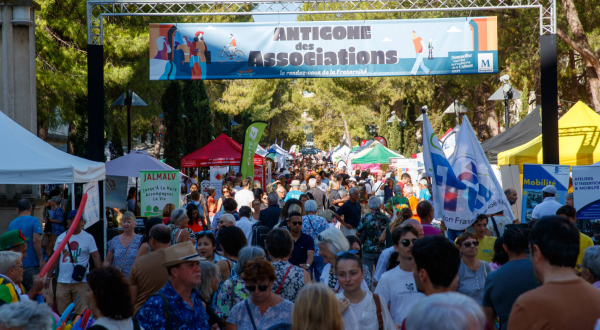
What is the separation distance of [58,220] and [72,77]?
6.37 m

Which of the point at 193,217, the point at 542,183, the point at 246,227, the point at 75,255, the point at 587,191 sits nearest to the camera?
the point at 75,255

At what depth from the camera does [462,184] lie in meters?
7.36

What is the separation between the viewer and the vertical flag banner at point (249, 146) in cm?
1457

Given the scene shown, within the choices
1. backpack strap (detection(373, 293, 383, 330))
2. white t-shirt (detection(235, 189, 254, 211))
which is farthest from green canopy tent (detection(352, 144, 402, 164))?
backpack strap (detection(373, 293, 383, 330))

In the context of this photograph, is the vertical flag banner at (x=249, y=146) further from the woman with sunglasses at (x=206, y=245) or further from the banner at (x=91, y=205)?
the woman with sunglasses at (x=206, y=245)

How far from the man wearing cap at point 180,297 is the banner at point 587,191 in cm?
709

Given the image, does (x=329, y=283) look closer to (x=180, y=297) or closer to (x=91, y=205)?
(x=180, y=297)

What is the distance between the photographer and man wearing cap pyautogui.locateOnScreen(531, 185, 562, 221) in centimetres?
900

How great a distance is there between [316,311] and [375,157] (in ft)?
80.5

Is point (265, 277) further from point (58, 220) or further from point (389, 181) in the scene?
point (389, 181)

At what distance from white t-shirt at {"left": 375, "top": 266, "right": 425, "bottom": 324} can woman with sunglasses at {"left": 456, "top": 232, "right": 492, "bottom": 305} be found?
2.71 feet

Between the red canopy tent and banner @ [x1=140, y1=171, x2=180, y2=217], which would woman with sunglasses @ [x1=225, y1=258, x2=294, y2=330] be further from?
the red canopy tent

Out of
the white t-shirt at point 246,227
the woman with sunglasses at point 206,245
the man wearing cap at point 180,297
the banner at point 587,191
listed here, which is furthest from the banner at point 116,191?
the man wearing cap at point 180,297

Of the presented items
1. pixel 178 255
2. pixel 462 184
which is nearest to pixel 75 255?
pixel 178 255
